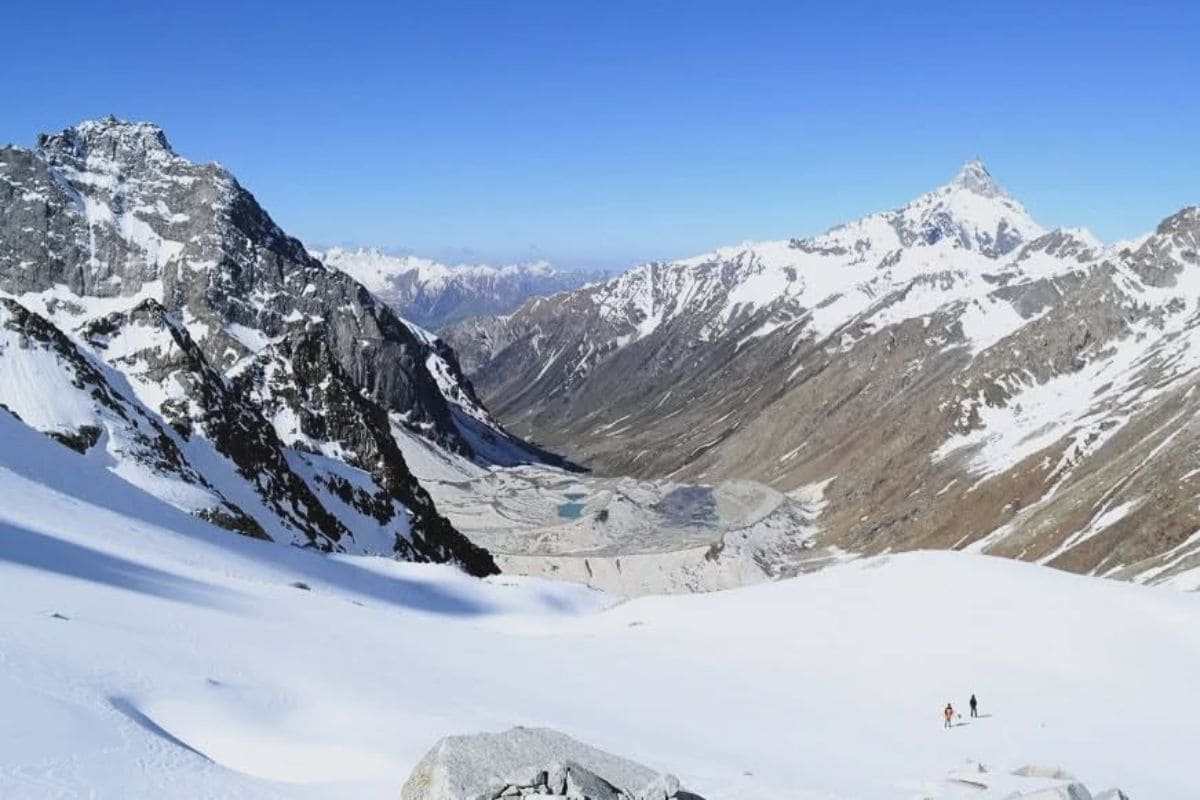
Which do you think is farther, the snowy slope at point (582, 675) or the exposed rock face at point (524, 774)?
the snowy slope at point (582, 675)

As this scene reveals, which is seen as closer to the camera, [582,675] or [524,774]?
[524,774]

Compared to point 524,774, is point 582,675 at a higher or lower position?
lower

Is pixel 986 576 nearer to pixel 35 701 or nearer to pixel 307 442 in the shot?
pixel 35 701

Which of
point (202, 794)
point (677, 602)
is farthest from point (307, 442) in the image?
point (202, 794)

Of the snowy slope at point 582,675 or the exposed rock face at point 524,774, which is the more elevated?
the exposed rock face at point 524,774

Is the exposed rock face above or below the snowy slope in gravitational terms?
above
